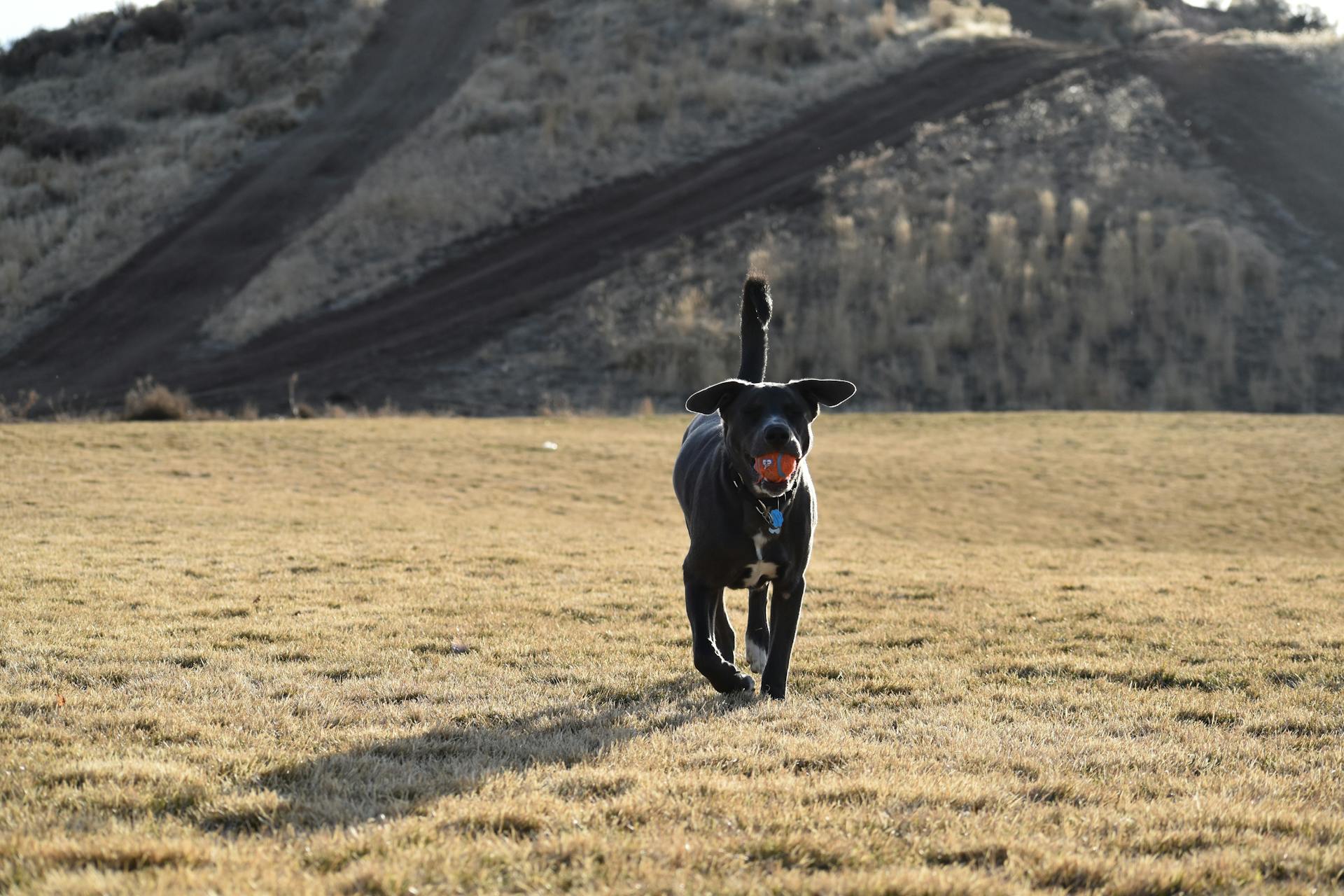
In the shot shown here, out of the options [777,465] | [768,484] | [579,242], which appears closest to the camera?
[777,465]

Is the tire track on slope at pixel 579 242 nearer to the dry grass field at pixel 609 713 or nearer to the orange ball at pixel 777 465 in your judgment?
the dry grass field at pixel 609 713

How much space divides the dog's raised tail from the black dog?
2.62 ft

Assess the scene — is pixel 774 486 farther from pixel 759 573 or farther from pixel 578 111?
pixel 578 111

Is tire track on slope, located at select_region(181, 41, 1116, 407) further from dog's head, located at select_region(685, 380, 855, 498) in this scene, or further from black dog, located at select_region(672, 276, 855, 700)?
dog's head, located at select_region(685, 380, 855, 498)

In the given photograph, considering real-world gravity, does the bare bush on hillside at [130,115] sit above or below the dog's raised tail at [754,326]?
above

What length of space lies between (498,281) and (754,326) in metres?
26.3

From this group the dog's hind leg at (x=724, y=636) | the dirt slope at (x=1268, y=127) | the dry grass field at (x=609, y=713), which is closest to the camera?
the dry grass field at (x=609, y=713)

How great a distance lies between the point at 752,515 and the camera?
20.6 feet

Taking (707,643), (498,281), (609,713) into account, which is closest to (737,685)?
(707,643)

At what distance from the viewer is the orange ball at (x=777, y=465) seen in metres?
5.82

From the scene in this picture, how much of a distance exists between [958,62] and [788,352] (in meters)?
21.1

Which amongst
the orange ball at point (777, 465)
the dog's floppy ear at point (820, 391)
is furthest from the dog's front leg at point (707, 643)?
the dog's floppy ear at point (820, 391)

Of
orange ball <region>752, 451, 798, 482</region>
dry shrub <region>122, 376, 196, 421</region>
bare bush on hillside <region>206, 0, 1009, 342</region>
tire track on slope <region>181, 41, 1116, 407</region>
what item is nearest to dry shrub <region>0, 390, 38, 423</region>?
tire track on slope <region>181, 41, 1116, 407</region>

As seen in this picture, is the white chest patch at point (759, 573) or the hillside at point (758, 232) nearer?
the white chest patch at point (759, 573)
